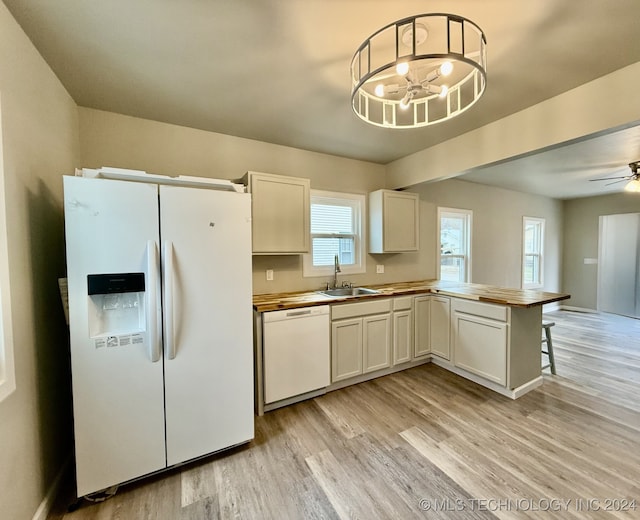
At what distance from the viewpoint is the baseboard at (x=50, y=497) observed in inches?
54.0

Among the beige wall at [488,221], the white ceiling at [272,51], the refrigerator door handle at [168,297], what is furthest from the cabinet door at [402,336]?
the refrigerator door handle at [168,297]

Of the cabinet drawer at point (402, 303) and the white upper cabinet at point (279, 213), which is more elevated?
the white upper cabinet at point (279, 213)

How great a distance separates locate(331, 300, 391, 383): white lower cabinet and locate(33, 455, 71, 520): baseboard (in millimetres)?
1951

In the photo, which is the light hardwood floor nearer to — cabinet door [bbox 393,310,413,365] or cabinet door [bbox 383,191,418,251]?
cabinet door [bbox 393,310,413,365]

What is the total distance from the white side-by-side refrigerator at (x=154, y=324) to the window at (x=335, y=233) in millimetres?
1423

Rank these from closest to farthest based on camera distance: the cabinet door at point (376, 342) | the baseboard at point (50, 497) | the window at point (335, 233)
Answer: the baseboard at point (50, 497) < the cabinet door at point (376, 342) < the window at point (335, 233)

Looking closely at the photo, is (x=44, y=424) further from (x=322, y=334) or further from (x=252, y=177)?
(x=252, y=177)

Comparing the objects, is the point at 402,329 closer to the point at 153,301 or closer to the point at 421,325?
the point at 421,325

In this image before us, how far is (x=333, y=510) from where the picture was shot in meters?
1.44

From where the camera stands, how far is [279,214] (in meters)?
2.66

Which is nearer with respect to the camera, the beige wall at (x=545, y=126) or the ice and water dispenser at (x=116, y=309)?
the ice and water dispenser at (x=116, y=309)

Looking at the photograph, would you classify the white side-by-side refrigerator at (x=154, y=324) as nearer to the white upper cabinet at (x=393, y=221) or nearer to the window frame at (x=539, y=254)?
the white upper cabinet at (x=393, y=221)

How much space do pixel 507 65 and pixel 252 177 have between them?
2049mm

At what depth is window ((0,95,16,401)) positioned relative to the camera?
3.74ft
